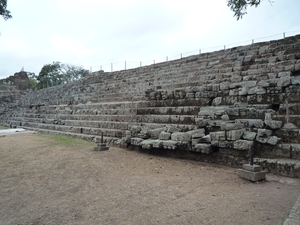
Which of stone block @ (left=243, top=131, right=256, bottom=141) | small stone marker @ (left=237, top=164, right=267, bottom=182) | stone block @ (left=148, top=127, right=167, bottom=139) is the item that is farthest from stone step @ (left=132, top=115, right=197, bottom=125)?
small stone marker @ (left=237, top=164, right=267, bottom=182)

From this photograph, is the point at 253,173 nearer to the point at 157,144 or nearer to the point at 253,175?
the point at 253,175

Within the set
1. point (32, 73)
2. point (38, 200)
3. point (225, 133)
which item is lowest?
point (38, 200)

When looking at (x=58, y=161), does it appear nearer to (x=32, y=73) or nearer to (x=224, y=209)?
(x=224, y=209)

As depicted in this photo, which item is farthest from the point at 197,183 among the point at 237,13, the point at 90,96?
the point at 90,96

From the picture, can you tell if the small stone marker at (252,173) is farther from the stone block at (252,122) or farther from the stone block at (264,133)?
the stone block at (252,122)

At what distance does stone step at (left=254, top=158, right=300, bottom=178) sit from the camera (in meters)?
4.37

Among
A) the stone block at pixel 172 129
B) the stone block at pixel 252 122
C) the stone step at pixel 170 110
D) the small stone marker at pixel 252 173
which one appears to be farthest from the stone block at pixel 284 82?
the stone block at pixel 172 129

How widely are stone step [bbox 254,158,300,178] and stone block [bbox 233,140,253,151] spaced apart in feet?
1.17

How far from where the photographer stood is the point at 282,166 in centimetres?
454

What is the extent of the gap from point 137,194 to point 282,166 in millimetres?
3009

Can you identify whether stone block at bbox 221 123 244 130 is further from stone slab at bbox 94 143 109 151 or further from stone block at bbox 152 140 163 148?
stone slab at bbox 94 143 109 151

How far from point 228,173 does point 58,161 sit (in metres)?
4.71

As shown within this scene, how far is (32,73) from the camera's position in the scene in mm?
52438

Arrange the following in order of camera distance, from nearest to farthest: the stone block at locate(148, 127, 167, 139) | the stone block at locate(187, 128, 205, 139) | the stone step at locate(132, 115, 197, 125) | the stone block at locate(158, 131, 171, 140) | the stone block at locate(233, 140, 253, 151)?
the stone block at locate(233, 140, 253, 151), the stone block at locate(187, 128, 205, 139), the stone block at locate(158, 131, 171, 140), the stone block at locate(148, 127, 167, 139), the stone step at locate(132, 115, 197, 125)
